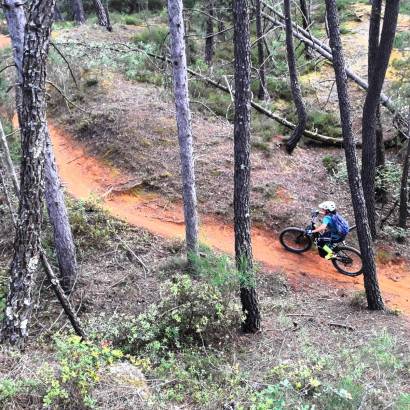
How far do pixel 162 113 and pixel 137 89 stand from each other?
2.28 m

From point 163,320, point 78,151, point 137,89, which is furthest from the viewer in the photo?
point 137,89

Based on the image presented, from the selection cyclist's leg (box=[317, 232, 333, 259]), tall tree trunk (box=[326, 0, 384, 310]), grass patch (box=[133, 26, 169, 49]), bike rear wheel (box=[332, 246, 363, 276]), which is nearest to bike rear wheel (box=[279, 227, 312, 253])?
cyclist's leg (box=[317, 232, 333, 259])

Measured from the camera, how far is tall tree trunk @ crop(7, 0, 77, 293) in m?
7.40

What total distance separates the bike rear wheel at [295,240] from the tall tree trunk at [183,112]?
3.07m

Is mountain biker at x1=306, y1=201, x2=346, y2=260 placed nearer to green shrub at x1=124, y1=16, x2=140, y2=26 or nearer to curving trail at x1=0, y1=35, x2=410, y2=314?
curving trail at x1=0, y1=35, x2=410, y2=314

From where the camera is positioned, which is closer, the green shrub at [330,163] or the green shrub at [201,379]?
the green shrub at [201,379]

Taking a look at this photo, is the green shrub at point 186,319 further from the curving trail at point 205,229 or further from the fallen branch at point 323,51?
the fallen branch at point 323,51

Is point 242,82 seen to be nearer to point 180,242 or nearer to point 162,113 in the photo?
point 180,242

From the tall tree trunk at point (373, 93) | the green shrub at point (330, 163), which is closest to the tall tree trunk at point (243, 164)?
the tall tree trunk at point (373, 93)

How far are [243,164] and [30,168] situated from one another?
11.4ft

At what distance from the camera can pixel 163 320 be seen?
820cm

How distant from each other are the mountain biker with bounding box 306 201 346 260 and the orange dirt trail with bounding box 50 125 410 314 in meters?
0.72

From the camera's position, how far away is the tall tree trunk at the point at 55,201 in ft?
24.3

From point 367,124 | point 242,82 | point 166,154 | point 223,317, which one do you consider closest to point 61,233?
point 223,317
